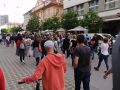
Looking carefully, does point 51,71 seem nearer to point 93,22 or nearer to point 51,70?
point 51,70

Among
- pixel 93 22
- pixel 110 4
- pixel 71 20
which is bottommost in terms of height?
pixel 93 22

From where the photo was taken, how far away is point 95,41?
81.0ft

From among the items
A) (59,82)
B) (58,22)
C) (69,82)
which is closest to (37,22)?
(58,22)

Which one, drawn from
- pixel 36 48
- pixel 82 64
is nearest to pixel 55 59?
pixel 82 64

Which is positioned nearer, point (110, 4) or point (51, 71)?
point (51, 71)

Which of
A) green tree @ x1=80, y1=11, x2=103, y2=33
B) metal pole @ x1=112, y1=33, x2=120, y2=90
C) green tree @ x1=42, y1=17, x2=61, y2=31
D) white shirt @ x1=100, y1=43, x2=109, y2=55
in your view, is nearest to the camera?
metal pole @ x1=112, y1=33, x2=120, y2=90

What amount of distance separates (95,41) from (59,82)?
18944mm

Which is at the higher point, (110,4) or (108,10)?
(110,4)

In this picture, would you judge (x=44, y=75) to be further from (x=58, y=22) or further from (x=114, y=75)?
(x=58, y=22)

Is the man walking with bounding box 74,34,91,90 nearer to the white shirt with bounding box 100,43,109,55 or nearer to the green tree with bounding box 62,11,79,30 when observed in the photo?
the white shirt with bounding box 100,43,109,55

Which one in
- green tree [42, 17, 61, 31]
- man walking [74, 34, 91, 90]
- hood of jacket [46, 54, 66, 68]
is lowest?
green tree [42, 17, 61, 31]

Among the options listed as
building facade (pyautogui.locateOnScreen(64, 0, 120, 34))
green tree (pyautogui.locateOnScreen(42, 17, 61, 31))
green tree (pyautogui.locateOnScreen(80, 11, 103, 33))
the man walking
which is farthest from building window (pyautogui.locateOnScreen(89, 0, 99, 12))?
the man walking

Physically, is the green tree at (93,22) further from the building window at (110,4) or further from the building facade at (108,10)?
the building window at (110,4)

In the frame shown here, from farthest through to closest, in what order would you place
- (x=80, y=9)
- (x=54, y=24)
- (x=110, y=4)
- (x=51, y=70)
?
(x=54, y=24)
(x=80, y=9)
(x=110, y=4)
(x=51, y=70)
